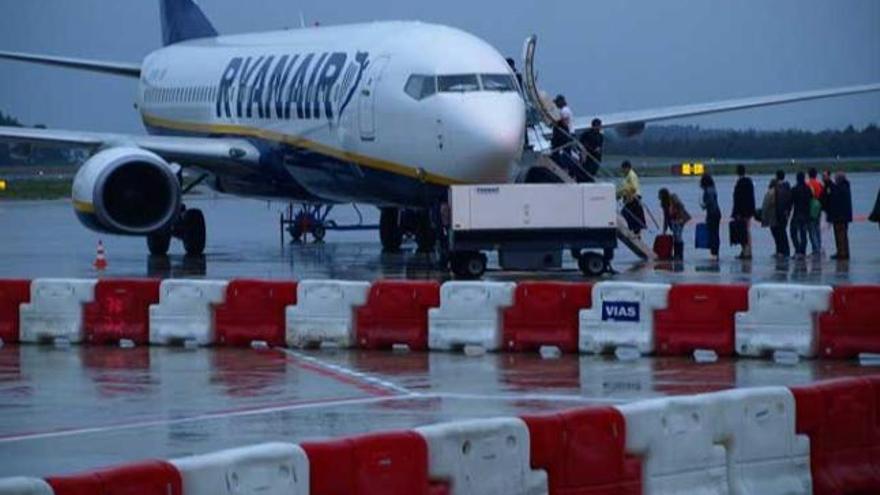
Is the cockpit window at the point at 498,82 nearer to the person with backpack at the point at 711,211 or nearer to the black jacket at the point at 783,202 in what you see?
the person with backpack at the point at 711,211

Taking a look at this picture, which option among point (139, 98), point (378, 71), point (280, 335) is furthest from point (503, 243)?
point (139, 98)

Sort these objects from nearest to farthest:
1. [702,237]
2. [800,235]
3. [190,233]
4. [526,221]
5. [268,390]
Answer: [268,390] → [526,221] → [800,235] → [702,237] → [190,233]

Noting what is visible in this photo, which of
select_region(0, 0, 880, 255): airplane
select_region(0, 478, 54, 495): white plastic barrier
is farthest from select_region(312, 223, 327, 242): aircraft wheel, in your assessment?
select_region(0, 478, 54, 495): white plastic barrier

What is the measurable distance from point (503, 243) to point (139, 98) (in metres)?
17.9

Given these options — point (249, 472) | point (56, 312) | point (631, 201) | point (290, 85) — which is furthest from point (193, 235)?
point (249, 472)

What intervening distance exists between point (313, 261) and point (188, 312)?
14.1 m

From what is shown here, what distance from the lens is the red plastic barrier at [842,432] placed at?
13.9m

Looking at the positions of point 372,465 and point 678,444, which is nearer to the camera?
point 372,465

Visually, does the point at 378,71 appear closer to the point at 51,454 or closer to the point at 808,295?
the point at 808,295

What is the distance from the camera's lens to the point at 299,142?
38.2 m

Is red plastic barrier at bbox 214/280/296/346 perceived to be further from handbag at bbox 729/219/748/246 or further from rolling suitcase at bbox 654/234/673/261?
handbag at bbox 729/219/748/246

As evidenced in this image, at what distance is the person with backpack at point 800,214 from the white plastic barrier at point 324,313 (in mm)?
14956

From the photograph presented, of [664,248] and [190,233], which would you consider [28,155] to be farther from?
[664,248]

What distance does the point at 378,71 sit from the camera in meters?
35.5
